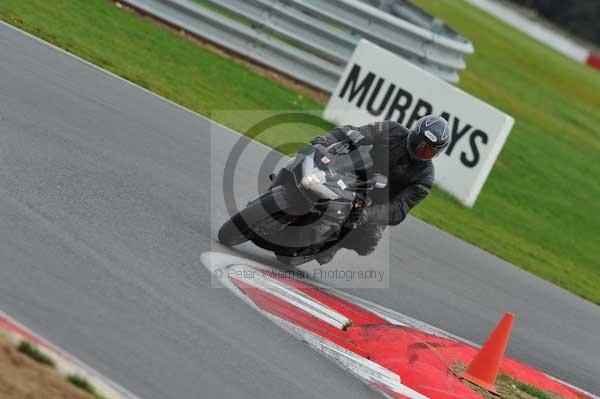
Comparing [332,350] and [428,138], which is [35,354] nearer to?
[332,350]

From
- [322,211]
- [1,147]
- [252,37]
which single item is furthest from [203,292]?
[252,37]

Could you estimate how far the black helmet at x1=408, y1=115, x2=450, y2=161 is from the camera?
826cm

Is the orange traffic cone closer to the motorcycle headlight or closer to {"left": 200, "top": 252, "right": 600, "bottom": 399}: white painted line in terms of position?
{"left": 200, "top": 252, "right": 600, "bottom": 399}: white painted line

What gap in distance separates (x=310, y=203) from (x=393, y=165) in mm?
1310

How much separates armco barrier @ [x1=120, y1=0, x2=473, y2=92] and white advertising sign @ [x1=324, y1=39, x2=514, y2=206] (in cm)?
176

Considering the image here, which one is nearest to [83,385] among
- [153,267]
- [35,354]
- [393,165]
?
[35,354]

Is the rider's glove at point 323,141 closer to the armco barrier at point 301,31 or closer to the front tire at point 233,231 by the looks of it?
the front tire at point 233,231

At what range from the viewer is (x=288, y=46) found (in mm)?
17750

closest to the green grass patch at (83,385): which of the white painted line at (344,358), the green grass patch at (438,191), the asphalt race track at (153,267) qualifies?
the asphalt race track at (153,267)

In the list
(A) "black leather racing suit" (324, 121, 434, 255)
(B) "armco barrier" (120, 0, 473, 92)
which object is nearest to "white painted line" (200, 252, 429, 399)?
(A) "black leather racing suit" (324, 121, 434, 255)

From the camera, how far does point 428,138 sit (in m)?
8.27

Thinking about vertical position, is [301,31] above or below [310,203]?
above

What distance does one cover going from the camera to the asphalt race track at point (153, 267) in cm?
571

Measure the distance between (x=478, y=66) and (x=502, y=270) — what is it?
19.6 meters
